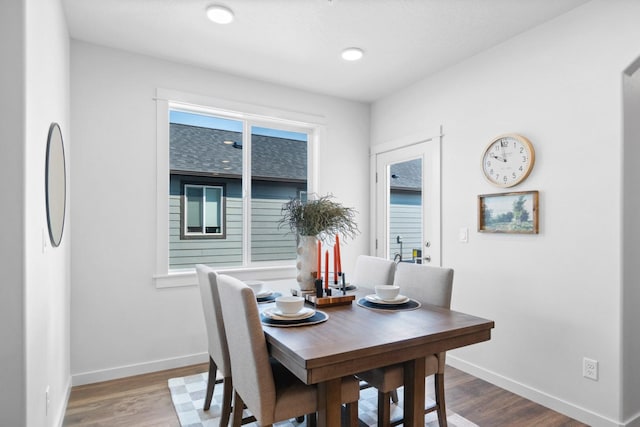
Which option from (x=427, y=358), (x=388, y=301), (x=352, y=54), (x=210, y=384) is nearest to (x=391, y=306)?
(x=388, y=301)

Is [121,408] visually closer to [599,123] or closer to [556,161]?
[556,161]

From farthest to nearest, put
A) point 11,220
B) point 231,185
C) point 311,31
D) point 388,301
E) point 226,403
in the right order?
point 231,185 → point 311,31 → point 388,301 → point 226,403 → point 11,220

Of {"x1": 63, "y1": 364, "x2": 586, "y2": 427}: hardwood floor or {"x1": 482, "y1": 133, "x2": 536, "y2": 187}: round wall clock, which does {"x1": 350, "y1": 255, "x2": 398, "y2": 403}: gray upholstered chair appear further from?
{"x1": 482, "y1": 133, "x2": 536, "y2": 187}: round wall clock

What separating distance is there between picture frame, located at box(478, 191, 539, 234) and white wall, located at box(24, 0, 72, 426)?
9.22 ft

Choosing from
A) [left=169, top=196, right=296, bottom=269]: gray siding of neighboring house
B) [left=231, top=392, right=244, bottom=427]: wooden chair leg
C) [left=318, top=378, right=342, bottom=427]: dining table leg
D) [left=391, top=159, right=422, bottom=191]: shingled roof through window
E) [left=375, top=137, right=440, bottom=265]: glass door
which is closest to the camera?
[left=318, top=378, right=342, bottom=427]: dining table leg

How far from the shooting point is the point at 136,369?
9.70 feet

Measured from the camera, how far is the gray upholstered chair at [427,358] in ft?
6.01

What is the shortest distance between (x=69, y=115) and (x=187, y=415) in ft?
7.49

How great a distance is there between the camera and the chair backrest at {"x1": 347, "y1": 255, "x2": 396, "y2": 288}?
2652 millimetres

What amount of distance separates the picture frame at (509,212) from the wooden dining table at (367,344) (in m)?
1.09

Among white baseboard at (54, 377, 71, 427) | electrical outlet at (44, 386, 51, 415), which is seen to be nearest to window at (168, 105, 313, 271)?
white baseboard at (54, 377, 71, 427)

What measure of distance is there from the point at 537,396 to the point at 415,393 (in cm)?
133

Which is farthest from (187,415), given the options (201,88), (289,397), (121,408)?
(201,88)

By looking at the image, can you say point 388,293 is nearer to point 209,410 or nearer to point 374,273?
point 374,273
